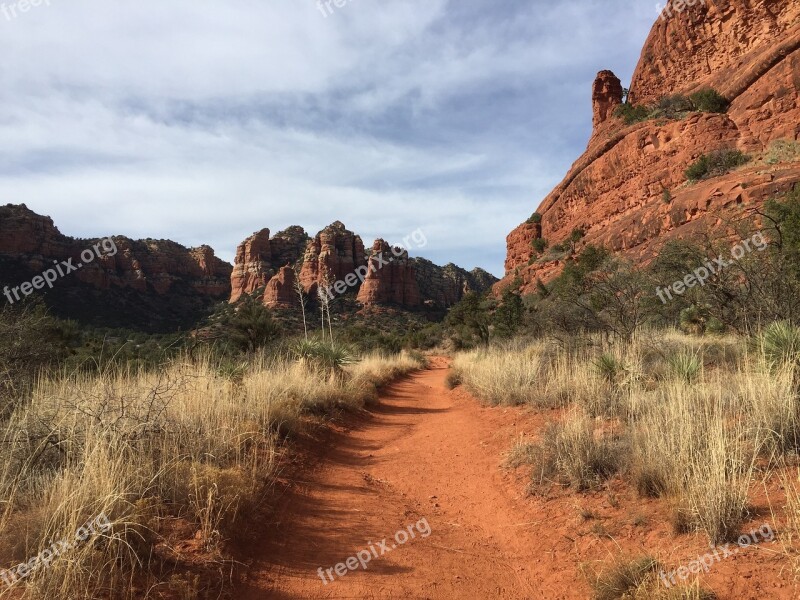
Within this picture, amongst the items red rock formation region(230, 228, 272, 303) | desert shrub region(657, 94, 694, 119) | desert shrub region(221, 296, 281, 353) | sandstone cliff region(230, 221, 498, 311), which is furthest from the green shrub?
red rock formation region(230, 228, 272, 303)

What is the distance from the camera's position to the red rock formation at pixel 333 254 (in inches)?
2844

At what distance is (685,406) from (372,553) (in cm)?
327

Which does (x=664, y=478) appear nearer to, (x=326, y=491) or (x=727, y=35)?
(x=326, y=491)

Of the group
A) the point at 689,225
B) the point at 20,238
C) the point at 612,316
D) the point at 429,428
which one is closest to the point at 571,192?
the point at 689,225

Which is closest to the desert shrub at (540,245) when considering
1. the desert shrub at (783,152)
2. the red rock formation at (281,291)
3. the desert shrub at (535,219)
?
the desert shrub at (535,219)

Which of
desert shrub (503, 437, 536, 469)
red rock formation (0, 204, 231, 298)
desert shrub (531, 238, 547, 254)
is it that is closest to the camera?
desert shrub (503, 437, 536, 469)

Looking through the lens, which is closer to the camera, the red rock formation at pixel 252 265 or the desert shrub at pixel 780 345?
the desert shrub at pixel 780 345

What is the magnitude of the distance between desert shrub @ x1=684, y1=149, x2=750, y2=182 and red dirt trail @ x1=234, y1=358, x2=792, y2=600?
30981mm

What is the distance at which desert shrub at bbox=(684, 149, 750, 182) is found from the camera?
27.6 meters

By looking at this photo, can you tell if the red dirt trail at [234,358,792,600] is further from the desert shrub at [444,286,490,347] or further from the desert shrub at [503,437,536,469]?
the desert shrub at [444,286,490,347]

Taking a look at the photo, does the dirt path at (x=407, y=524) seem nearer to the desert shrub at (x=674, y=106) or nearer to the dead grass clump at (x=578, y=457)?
the dead grass clump at (x=578, y=457)

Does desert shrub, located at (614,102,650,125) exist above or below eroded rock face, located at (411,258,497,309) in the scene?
above

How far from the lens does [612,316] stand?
1240 centimetres

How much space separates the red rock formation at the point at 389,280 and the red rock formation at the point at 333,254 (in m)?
3.74
